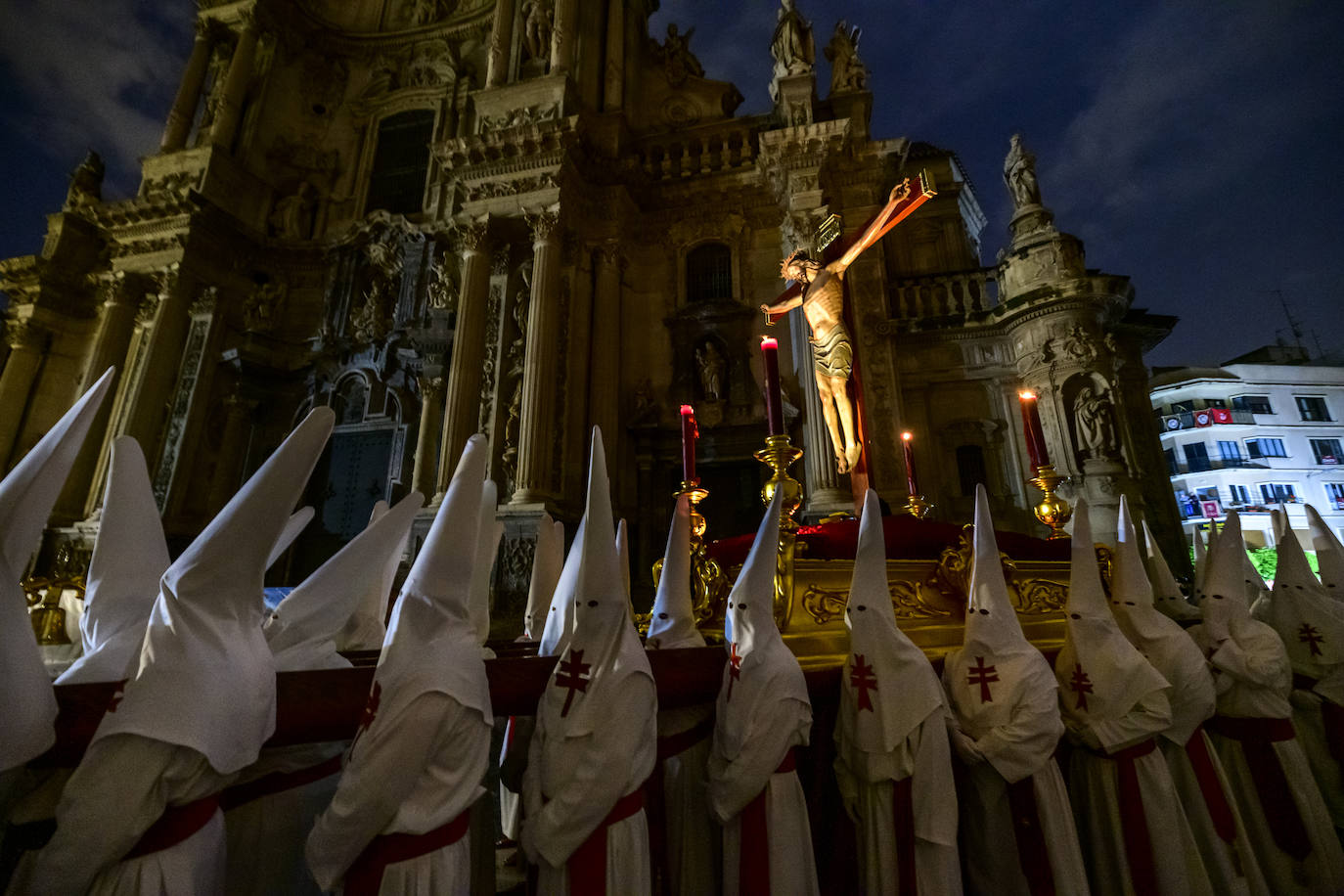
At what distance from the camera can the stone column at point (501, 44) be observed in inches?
456

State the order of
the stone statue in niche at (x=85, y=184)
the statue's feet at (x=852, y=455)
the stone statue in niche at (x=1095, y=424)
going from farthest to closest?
the stone statue in niche at (x=85, y=184) < the stone statue in niche at (x=1095, y=424) < the statue's feet at (x=852, y=455)

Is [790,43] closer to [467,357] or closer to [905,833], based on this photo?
[467,357]

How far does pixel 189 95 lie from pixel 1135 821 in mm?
20801

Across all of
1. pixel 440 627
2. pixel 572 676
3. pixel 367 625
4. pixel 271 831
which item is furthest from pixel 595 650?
pixel 367 625

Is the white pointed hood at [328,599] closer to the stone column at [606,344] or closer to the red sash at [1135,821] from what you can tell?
the red sash at [1135,821]

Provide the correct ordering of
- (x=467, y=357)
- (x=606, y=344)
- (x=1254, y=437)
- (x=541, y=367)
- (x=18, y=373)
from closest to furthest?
(x=541, y=367) < (x=467, y=357) < (x=606, y=344) < (x=18, y=373) < (x=1254, y=437)

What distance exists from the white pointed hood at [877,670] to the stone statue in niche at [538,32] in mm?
13067

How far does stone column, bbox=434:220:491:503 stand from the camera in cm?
910

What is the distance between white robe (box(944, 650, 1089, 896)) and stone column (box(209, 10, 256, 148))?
58.3 feet

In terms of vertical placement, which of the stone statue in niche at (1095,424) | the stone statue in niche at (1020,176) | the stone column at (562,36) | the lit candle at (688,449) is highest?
the stone column at (562,36)

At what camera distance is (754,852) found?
2.14 m

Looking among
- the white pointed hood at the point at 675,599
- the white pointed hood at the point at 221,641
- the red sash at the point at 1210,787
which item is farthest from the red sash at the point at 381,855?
the red sash at the point at 1210,787

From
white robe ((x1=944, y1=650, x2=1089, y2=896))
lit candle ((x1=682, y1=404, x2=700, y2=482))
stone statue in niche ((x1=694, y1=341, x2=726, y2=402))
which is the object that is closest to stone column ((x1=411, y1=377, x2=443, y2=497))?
stone statue in niche ((x1=694, y1=341, x2=726, y2=402))

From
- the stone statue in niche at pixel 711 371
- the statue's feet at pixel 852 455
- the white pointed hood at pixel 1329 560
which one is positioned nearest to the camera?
the white pointed hood at pixel 1329 560
